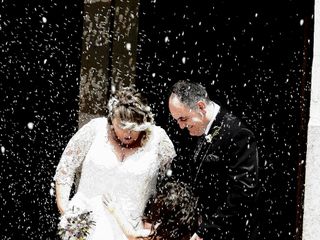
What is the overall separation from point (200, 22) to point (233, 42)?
39cm

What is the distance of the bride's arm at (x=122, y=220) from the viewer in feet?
15.8

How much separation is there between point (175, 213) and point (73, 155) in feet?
3.34

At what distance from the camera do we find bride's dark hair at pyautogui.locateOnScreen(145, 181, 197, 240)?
4551 millimetres

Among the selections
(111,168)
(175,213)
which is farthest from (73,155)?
(175,213)

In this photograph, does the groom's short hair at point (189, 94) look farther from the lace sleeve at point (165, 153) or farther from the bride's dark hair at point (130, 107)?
the lace sleeve at point (165, 153)

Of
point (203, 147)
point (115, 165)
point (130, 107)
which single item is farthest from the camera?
point (115, 165)

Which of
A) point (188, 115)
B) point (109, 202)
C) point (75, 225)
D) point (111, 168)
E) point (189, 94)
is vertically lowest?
point (75, 225)

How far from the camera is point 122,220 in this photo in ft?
16.1

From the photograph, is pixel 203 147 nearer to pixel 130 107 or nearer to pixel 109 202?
pixel 130 107

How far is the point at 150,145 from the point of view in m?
5.12

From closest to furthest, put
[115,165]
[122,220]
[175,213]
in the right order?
[175,213] → [122,220] → [115,165]

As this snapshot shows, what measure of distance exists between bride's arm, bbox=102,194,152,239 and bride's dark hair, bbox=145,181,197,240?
209mm

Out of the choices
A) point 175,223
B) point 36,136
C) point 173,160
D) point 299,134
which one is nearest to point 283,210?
point 299,134

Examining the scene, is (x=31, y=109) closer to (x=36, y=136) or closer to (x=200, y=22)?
(x=36, y=136)
